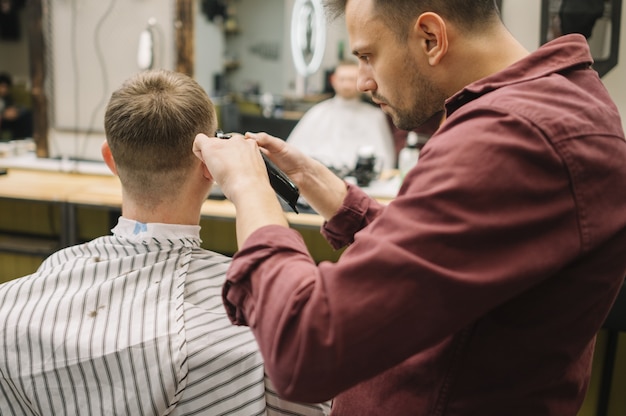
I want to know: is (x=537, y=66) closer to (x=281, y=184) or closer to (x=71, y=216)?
(x=281, y=184)

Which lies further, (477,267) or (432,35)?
(432,35)

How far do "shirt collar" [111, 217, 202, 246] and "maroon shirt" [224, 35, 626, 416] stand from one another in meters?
0.61

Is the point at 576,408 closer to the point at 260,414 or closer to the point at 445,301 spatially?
the point at 445,301

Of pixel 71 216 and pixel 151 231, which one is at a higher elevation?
pixel 151 231

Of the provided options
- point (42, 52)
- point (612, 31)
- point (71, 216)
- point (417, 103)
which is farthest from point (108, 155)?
point (42, 52)

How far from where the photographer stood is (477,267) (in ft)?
2.43

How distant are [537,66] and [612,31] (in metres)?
1.90

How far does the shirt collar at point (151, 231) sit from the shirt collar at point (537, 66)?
2.63 feet

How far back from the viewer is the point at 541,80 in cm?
85

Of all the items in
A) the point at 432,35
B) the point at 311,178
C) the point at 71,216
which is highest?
the point at 432,35

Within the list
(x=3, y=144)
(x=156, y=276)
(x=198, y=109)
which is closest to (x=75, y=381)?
(x=156, y=276)

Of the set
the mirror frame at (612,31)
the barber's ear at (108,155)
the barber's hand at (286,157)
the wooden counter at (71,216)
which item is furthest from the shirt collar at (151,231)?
the mirror frame at (612,31)

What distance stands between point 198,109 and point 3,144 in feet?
9.56

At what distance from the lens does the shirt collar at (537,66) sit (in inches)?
35.0
